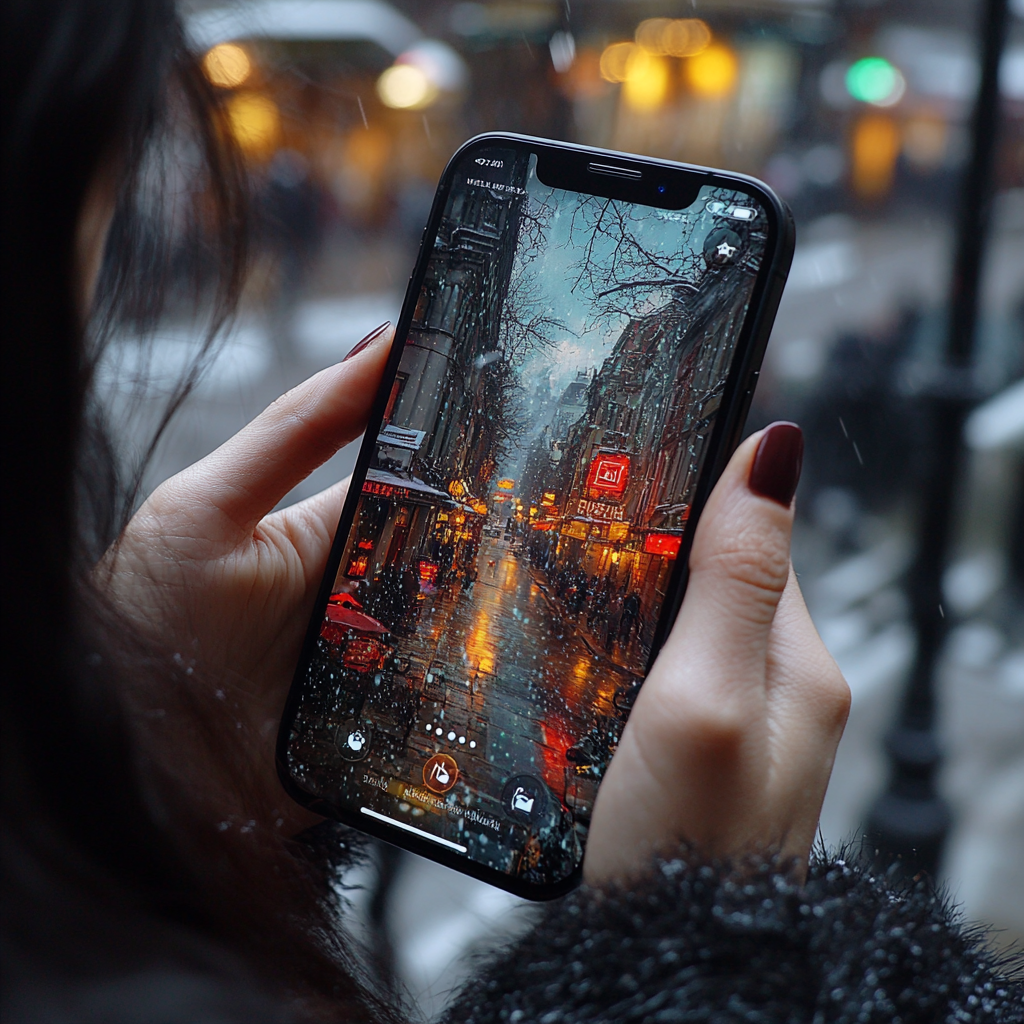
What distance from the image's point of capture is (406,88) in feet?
29.9

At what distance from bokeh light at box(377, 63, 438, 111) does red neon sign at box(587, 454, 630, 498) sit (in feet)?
26.7

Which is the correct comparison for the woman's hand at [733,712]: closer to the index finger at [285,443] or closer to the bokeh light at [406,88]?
the index finger at [285,443]

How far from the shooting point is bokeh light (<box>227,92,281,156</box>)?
1678 mm

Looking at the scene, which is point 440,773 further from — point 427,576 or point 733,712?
point 733,712

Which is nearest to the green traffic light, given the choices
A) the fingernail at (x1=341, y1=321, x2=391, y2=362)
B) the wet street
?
the fingernail at (x1=341, y1=321, x2=391, y2=362)

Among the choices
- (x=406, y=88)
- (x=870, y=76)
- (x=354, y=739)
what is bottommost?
(x=354, y=739)

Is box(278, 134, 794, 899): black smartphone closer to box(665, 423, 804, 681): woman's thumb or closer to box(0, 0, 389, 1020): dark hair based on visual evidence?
box(665, 423, 804, 681): woman's thumb

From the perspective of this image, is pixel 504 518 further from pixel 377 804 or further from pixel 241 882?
pixel 241 882

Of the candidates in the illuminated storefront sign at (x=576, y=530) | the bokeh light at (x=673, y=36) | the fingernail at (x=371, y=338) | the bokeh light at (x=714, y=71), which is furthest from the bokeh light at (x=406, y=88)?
the illuminated storefront sign at (x=576, y=530)

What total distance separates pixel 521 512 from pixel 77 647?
848mm

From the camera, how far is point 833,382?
23.0ft

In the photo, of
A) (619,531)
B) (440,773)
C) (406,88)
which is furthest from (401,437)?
(406,88)

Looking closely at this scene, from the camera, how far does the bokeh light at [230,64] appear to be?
138 cm

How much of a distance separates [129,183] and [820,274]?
1022cm
